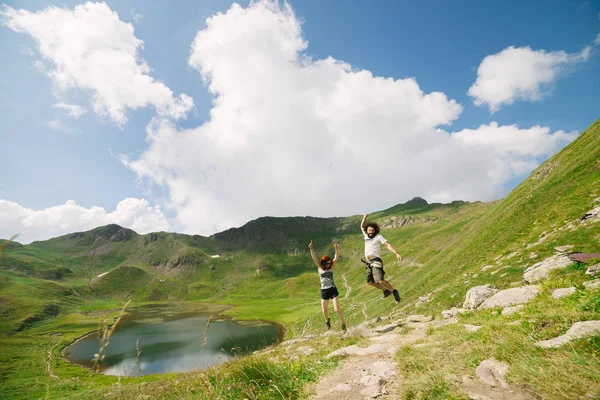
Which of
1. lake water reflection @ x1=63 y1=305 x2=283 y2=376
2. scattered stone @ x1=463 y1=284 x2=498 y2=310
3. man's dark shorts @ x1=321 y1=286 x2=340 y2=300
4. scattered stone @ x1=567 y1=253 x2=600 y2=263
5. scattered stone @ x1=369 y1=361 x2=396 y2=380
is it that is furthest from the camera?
lake water reflection @ x1=63 y1=305 x2=283 y2=376

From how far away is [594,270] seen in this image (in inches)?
414

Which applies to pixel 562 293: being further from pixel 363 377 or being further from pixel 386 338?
pixel 363 377

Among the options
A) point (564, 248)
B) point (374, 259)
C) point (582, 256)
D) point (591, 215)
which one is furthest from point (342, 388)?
point (591, 215)

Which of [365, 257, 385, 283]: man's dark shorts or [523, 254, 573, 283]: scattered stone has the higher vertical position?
[365, 257, 385, 283]: man's dark shorts

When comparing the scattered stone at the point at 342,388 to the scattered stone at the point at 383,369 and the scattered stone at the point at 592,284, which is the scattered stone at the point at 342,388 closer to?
the scattered stone at the point at 383,369

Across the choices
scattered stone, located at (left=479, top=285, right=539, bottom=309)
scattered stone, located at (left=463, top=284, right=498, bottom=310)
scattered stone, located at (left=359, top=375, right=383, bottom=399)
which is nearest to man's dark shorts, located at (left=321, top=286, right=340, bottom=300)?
scattered stone, located at (left=463, top=284, right=498, bottom=310)

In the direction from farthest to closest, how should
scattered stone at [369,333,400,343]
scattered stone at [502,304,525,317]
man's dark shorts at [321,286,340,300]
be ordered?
man's dark shorts at [321,286,340,300]
scattered stone at [369,333,400,343]
scattered stone at [502,304,525,317]

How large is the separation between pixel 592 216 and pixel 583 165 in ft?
51.1

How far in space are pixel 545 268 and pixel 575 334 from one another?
1061 centimetres

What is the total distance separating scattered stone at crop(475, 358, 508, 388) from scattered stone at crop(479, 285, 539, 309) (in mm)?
6632

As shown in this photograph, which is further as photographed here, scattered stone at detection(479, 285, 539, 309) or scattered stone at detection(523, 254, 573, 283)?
scattered stone at detection(523, 254, 573, 283)

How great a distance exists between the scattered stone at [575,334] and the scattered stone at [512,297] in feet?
19.5

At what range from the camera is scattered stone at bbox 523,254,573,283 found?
12.5m

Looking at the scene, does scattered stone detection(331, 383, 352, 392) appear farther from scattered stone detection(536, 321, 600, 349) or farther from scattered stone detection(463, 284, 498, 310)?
scattered stone detection(463, 284, 498, 310)
